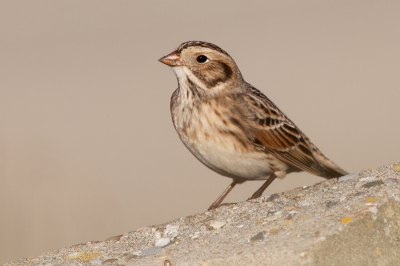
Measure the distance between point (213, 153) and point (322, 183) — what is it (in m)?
1.14

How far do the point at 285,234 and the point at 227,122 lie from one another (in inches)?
94.5

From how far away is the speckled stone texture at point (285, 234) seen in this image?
4.59 metres

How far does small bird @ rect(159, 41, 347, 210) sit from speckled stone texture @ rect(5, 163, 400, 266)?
1042mm

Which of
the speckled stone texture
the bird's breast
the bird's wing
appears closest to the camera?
the speckled stone texture

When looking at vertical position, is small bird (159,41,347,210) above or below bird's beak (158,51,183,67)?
below

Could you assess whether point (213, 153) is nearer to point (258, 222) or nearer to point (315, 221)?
point (258, 222)

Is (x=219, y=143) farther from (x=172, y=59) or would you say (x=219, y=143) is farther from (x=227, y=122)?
(x=172, y=59)

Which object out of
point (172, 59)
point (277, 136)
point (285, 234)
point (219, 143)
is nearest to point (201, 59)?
point (172, 59)

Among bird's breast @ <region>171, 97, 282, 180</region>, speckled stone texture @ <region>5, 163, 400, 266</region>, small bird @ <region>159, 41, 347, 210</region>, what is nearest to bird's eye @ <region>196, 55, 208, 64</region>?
small bird @ <region>159, 41, 347, 210</region>

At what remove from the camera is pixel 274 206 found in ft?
18.9

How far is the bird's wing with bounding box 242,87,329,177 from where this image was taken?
24.5 feet

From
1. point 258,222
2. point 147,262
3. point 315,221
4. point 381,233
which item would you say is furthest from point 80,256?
point 381,233

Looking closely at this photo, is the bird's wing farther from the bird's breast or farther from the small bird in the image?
the bird's breast

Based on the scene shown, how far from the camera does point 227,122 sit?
724 centimetres
